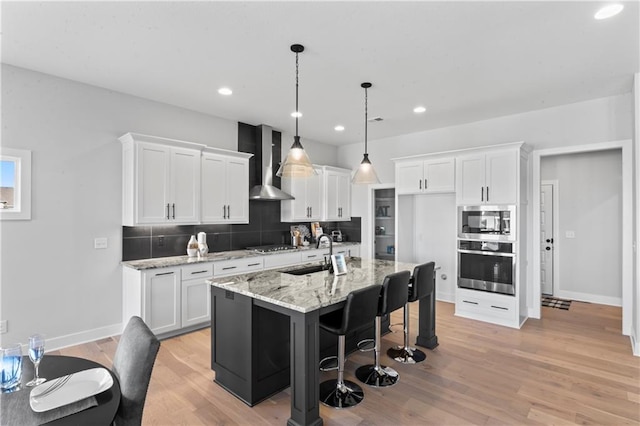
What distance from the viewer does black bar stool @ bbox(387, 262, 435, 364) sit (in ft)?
10.7

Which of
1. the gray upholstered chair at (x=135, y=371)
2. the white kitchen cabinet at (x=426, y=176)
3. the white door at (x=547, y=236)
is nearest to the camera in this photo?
the gray upholstered chair at (x=135, y=371)

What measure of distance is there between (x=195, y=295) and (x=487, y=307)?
152 inches

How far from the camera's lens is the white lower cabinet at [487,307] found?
4.24m

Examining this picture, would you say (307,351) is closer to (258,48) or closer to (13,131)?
(258,48)

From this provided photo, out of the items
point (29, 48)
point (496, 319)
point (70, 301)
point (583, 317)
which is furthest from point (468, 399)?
point (29, 48)

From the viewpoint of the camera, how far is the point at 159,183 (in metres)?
3.96

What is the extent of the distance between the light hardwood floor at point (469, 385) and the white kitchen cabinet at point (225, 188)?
1.60 m

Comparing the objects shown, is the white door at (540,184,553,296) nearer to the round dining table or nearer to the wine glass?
the round dining table

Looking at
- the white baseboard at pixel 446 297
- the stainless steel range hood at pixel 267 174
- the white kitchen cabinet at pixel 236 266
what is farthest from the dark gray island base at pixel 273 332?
the white baseboard at pixel 446 297

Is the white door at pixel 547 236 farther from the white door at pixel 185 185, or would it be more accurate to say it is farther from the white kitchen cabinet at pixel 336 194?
the white door at pixel 185 185

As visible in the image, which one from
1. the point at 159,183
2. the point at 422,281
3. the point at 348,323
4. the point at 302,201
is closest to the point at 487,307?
the point at 422,281

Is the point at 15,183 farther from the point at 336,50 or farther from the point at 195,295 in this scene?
the point at 336,50

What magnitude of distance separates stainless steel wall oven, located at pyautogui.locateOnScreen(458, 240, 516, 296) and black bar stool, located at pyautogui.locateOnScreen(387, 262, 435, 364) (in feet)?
4.57

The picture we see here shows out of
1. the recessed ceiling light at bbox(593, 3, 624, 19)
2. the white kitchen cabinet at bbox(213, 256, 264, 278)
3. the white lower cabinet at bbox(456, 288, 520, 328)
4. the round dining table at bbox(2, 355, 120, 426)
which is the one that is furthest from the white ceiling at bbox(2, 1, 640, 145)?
the white lower cabinet at bbox(456, 288, 520, 328)
